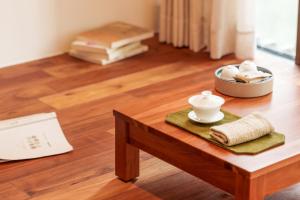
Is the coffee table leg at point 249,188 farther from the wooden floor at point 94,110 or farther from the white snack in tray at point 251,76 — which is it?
the white snack in tray at point 251,76

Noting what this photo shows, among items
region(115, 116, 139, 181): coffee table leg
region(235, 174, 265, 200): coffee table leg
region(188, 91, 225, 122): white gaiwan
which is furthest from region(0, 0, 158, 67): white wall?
region(235, 174, 265, 200): coffee table leg

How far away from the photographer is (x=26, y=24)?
145 inches

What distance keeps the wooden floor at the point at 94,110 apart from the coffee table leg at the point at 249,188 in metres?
0.38

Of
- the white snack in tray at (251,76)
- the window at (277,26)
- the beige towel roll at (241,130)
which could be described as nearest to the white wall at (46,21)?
the window at (277,26)

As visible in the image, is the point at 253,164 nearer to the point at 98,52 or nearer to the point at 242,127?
the point at 242,127

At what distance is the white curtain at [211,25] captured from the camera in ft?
12.0

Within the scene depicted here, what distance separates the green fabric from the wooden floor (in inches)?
8.4

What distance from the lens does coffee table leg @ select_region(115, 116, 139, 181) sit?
8.02ft

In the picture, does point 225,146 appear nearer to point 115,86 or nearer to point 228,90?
point 228,90

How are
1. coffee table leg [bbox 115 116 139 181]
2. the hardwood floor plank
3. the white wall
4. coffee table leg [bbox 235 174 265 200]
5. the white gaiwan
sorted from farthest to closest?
the white wall < the hardwood floor plank < coffee table leg [bbox 115 116 139 181] < the white gaiwan < coffee table leg [bbox 235 174 265 200]

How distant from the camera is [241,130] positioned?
215 cm

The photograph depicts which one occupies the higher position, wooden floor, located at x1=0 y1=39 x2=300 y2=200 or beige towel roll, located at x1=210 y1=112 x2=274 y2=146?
beige towel roll, located at x1=210 y1=112 x2=274 y2=146

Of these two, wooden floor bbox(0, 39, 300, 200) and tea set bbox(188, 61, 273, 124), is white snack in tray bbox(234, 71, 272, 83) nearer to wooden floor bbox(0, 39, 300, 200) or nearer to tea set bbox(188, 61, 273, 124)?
tea set bbox(188, 61, 273, 124)

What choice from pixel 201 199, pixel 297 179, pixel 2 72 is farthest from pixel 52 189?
pixel 2 72
